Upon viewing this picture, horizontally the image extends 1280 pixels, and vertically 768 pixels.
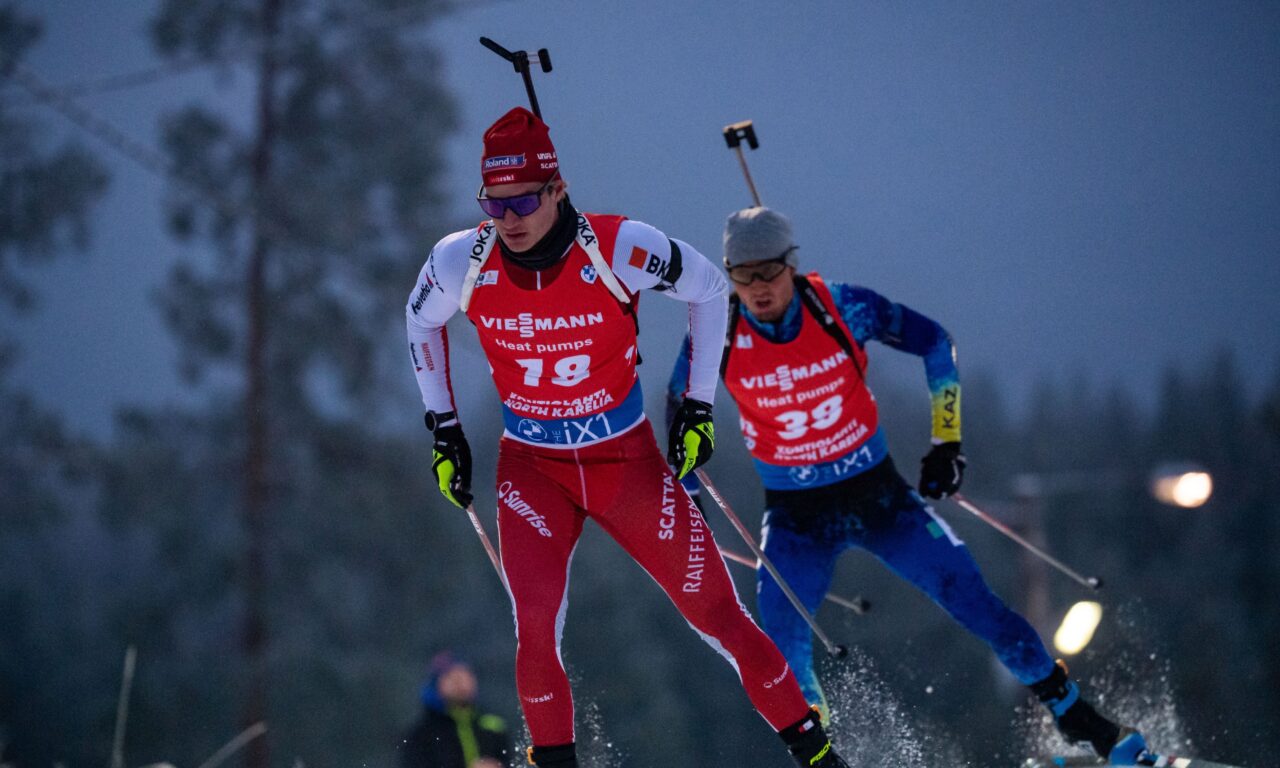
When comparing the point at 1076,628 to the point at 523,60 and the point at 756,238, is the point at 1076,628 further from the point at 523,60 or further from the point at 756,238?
the point at 523,60

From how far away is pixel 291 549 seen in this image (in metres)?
28.6

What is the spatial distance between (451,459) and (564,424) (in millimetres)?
452

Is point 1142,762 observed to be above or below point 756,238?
below

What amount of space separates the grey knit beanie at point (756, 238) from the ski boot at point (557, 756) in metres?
2.21

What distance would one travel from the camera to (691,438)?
5066mm

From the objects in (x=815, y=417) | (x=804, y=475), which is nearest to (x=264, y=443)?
(x=804, y=475)

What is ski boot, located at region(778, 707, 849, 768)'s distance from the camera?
15.6 feet

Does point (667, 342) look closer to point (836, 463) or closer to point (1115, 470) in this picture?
point (1115, 470)

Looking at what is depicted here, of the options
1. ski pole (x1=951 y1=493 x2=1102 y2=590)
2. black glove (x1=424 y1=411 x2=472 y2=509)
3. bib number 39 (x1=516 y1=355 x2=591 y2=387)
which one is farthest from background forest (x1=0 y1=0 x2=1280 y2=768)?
bib number 39 (x1=516 y1=355 x2=591 y2=387)

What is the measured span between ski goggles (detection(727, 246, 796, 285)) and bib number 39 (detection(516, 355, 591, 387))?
118 centimetres

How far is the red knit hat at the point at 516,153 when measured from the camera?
4.63 meters

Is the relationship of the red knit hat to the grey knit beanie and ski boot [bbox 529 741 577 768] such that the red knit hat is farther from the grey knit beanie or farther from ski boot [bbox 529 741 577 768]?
ski boot [bbox 529 741 577 768]

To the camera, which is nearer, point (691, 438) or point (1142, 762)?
point (691, 438)

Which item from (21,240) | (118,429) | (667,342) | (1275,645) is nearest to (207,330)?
(118,429)
